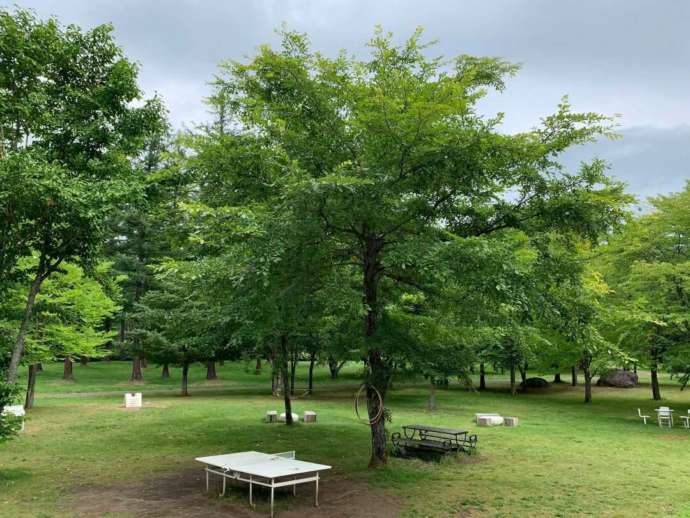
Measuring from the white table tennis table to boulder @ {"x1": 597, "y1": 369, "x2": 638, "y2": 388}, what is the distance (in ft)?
101

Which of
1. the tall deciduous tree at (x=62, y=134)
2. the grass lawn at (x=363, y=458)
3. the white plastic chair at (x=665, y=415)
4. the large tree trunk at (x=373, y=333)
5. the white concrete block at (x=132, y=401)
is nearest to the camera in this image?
the grass lawn at (x=363, y=458)

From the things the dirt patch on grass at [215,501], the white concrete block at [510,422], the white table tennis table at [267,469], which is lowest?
the white concrete block at [510,422]

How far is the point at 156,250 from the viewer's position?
36.4 m

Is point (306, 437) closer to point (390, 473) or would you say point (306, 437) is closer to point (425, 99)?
point (390, 473)

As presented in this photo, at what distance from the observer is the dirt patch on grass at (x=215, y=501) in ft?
28.6

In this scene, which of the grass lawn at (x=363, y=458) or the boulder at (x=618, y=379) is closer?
the grass lawn at (x=363, y=458)

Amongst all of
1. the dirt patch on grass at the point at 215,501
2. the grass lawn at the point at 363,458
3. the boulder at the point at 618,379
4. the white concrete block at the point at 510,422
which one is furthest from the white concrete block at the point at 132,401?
the boulder at the point at 618,379

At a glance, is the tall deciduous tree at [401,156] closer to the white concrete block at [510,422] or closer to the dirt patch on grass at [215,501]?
the dirt patch on grass at [215,501]

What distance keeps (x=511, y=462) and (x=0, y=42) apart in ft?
45.6

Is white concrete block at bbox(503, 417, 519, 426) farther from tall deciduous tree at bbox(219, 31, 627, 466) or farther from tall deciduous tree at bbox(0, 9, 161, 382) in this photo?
tall deciduous tree at bbox(0, 9, 161, 382)

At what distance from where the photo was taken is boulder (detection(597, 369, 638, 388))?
35.1 metres

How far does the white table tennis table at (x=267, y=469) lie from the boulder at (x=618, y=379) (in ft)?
101

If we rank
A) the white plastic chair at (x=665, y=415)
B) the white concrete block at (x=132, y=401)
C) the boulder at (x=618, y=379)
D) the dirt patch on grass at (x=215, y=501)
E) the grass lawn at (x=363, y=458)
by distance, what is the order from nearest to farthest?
the dirt patch on grass at (x=215, y=501)
the grass lawn at (x=363, y=458)
the white plastic chair at (x=665, y=415)
the white concrete block at (x=132, y=401)
the boulder at (x=618, y=379)

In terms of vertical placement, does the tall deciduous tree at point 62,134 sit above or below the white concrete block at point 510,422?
above
